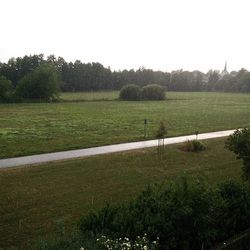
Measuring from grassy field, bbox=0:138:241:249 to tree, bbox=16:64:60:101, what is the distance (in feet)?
165

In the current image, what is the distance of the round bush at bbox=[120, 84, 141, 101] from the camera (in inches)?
3093

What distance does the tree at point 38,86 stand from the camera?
232ft

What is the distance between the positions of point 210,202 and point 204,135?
23858 millimetres

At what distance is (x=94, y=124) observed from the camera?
36.6m

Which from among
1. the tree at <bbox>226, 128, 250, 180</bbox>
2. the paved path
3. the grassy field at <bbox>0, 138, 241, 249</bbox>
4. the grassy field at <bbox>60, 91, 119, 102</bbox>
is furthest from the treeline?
the tree at <bbox>226, 128, 250, 180</bbox>

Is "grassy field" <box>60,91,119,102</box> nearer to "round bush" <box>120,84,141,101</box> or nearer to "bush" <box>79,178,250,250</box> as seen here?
"round bush" <box>120,84,141,101</box>

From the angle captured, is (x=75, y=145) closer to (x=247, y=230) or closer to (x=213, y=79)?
(x=247, y=230)

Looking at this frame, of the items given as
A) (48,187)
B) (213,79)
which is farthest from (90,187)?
(213,79)

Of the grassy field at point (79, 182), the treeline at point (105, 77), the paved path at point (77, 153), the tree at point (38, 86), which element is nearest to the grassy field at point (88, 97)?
the tree at point (38, 86)

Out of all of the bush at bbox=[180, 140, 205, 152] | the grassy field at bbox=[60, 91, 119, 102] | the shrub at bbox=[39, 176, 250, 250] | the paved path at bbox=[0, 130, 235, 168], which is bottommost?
the grassy field at bbox=[60, 91, 119, 102]

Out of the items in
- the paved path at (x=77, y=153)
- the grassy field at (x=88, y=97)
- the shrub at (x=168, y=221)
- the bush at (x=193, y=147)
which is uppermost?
the shrub at (x=168, y=221)

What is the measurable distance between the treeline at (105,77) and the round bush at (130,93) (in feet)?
89.8

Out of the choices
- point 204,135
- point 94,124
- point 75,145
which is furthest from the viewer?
point 94,124

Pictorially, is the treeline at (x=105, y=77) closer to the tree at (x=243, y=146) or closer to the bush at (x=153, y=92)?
the bush at (x=153, y=92)
